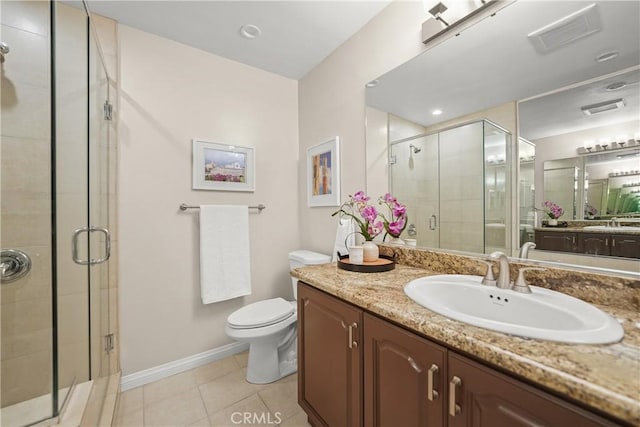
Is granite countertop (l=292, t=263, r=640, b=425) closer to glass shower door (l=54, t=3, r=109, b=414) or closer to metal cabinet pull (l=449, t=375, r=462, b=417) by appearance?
metal cabinet pull (l=449, t=375, r=462, b=417)

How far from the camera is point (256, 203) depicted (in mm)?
2191

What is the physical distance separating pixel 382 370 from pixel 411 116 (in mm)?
1307

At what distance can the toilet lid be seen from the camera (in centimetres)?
159

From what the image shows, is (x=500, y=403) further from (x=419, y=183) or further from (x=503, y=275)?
(x=419, y=183)

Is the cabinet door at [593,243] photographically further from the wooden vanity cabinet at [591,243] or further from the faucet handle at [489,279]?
the faucet handle at [489,279]

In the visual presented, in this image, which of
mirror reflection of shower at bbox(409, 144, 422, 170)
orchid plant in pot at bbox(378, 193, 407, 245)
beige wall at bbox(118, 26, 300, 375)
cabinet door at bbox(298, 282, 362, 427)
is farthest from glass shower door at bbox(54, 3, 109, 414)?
mirror reflection of shower at bbox(409, 144, 422, 170)

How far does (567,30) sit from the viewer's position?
938 millimetres

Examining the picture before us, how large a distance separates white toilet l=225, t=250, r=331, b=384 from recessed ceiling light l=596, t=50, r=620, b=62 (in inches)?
64.2

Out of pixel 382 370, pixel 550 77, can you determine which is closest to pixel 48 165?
pixel 382 370

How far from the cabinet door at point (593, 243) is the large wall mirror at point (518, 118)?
29 millimetres

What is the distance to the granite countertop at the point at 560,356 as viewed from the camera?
43 cm

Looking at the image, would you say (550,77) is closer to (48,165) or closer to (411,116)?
(411,116)

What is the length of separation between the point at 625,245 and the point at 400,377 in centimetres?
87

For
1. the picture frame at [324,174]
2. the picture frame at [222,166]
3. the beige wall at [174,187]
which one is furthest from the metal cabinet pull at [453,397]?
the picture frame at [222,166]
